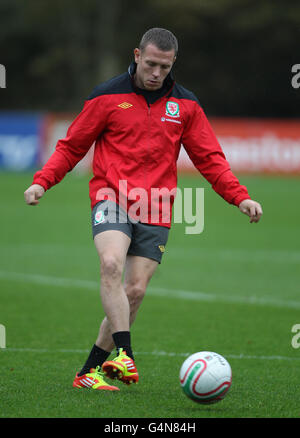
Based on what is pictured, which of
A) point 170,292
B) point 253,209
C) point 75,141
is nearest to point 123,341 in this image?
point 253,209

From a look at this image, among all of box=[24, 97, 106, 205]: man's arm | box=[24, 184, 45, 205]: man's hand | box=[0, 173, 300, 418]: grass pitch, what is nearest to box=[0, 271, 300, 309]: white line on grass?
box=[0, 173, 300, 418]: grass pitch

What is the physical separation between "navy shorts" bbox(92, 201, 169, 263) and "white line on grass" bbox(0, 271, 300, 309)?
4.60 m

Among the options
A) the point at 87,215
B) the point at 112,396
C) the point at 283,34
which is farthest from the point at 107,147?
the point at 283,34

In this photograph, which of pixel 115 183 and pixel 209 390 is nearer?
pixel 209 390

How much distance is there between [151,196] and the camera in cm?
639

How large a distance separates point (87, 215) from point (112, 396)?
53.2ft

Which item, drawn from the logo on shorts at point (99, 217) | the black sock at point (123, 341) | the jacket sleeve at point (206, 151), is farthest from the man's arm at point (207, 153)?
the black sock at point (123, 341)

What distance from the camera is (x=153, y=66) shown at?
6355 mm

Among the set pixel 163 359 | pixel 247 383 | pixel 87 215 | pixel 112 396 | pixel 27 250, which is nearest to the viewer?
pixel 112 396

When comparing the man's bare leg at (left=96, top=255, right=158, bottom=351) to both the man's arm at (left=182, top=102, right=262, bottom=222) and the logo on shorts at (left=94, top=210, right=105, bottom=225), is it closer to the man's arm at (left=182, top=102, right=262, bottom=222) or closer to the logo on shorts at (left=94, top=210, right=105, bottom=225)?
the logo on shorts at (left=94, top=210, right=105, bottom=225)

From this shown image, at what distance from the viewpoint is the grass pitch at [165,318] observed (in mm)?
5992

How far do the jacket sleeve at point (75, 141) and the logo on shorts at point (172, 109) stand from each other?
0.48 m

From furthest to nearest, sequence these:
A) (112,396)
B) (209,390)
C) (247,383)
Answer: (247,383) < (112,396) < (209,390)

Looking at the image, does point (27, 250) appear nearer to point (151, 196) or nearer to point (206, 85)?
point (151, 196)
